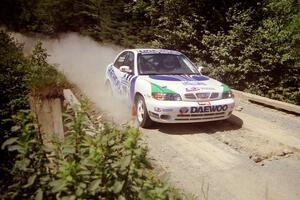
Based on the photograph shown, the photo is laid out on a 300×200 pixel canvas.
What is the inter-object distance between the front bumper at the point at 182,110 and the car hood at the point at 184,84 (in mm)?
274

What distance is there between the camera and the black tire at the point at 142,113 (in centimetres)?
726

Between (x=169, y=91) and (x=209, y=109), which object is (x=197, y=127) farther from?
(x=169, y=91)

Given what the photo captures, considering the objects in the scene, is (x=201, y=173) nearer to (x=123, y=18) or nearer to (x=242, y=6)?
(x=242, y=6)

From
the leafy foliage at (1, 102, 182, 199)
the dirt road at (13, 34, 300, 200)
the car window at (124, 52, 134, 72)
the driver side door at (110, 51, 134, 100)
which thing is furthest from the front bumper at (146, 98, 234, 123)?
the leafy foliage at (1, 102, 182, 199)

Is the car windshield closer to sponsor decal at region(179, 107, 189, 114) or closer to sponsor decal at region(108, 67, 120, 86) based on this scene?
sponsor decal at region(108, 67, 120, 86)

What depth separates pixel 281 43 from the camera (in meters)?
12.6

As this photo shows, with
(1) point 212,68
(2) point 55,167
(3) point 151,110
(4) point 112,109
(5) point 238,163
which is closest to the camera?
(2) point 55,167

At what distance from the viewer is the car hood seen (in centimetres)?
698

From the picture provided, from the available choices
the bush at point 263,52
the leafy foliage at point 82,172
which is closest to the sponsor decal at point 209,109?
the leafy foliage at point 82,172

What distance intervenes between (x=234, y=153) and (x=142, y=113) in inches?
90.5

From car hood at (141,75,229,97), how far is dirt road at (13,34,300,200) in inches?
38.9

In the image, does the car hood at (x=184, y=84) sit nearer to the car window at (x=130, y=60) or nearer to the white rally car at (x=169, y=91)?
the white rally car at (x=169, y=91)

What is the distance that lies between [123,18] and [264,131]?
48.7 ft

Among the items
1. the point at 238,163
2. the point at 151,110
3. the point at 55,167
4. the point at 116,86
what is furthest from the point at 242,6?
the point at 55,167
